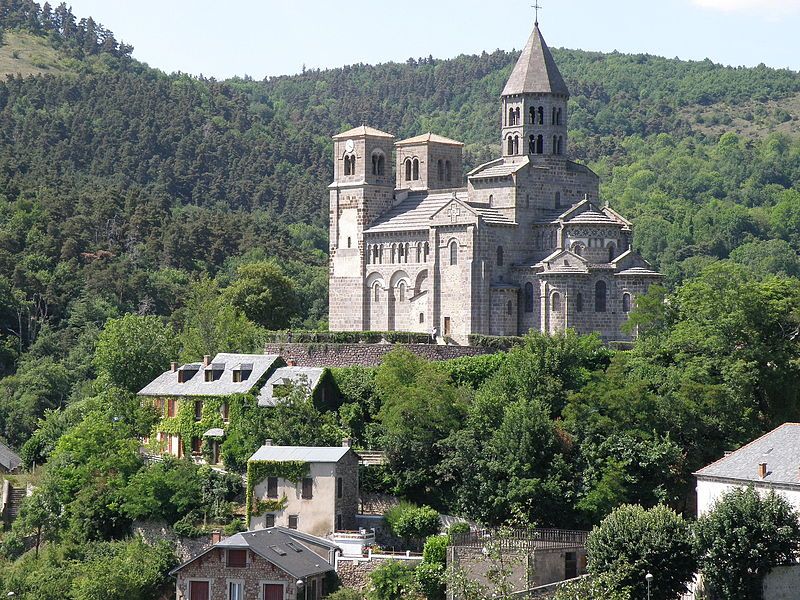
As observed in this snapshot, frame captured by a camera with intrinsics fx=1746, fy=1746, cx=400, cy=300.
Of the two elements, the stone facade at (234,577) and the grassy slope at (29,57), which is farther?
the grassy slope at (29,57)

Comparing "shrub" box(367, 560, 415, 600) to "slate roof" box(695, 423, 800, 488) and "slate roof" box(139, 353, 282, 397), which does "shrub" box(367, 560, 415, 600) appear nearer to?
"slate roof" box(695, 423, 800, 488)

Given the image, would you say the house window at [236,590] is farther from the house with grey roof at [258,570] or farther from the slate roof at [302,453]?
the slate roof at [302,453]

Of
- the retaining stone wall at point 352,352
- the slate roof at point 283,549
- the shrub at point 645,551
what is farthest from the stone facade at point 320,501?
the shrub at point 645,551

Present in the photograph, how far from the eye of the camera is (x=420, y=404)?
66.4 m

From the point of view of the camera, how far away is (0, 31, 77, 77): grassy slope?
179 metres

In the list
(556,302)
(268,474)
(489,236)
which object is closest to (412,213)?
(489,236)

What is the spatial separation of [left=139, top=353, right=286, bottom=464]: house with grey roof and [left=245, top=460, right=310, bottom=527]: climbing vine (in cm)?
525

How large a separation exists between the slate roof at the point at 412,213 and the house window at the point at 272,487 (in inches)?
816

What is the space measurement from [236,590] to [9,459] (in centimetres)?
2518

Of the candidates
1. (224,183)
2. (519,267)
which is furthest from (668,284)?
(519,267)

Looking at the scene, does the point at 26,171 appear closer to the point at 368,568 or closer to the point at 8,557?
the point at 8,557

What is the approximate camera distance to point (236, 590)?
59.7 meters

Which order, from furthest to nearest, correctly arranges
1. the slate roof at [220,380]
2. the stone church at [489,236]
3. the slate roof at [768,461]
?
the stone church at [489,236] < the slate roof at [220,380] < the slate roof at [768,461]

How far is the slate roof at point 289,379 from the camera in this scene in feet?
227
